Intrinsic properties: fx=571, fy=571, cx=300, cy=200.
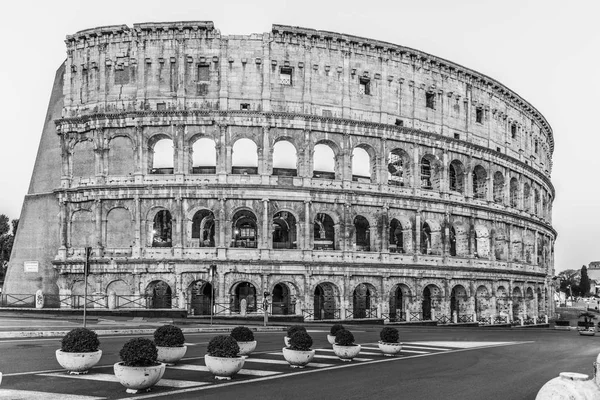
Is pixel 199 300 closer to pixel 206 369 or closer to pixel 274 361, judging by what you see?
pixel 274 361

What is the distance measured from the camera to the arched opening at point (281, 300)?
38.6m

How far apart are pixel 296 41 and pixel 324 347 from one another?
25.5 meters

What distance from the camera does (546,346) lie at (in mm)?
25344

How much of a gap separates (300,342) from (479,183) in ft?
123

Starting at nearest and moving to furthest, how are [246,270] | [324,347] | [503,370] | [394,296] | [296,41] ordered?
[503,370]
[324,347]
[246,270]
[296,41]
[394,296]

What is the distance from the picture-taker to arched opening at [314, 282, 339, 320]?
39344 millimetres

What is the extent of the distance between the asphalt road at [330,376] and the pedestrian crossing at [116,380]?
0.02 meters

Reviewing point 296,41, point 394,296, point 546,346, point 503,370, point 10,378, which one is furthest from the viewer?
point 394,296

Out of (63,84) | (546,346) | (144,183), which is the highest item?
(63,84)

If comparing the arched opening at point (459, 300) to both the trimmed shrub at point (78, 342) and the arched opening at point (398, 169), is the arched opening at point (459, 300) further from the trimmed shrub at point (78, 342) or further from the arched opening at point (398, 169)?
the trimmed shrub at point (78, 342)

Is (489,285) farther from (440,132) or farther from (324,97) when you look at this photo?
(324,97)

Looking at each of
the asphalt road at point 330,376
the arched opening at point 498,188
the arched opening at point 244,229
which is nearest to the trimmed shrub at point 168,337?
the asphalt road at point 330,376

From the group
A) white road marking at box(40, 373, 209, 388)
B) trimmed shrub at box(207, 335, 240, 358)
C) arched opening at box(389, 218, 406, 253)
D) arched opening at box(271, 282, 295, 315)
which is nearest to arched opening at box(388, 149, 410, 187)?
arched opening at box(389, 218, 406, 253)

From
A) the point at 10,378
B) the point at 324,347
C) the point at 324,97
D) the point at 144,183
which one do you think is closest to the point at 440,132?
the point at 324,97
